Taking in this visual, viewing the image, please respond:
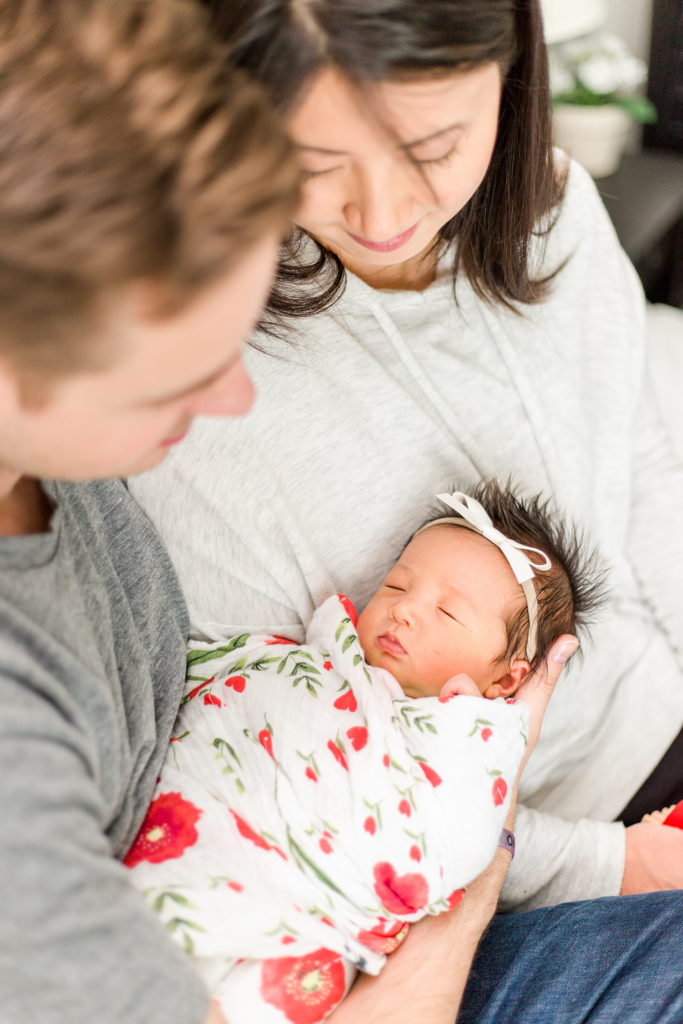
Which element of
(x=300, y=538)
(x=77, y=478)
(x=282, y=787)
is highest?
(x=77, y=478)

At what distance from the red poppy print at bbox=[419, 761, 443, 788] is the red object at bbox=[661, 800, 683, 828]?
19.3 inches

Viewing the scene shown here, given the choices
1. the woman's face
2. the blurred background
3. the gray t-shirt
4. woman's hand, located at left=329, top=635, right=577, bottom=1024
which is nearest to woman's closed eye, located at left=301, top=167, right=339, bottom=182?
the woman's face

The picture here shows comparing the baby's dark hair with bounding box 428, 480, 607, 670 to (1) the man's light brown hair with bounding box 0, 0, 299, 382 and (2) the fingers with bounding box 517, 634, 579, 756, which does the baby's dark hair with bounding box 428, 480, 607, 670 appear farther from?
(1) the man's light brown hair with bounding box 0, 0, 299, 382

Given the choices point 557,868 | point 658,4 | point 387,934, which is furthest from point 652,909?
point 658,4

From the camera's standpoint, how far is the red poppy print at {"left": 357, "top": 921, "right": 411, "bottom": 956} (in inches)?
38.3

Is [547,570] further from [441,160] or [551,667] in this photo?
[441,160]

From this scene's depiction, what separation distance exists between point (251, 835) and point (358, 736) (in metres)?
0.16

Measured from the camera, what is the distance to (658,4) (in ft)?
7.68

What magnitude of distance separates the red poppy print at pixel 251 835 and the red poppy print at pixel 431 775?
191mm

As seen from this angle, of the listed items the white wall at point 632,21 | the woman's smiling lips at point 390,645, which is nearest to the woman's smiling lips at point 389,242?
the woman's smiling lips at point 390,645

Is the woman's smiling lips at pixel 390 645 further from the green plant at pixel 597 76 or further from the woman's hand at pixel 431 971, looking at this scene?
the green plant at pixel 597 76

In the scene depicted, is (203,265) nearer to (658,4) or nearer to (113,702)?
(113,702)

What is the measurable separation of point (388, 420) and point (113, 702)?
589mm

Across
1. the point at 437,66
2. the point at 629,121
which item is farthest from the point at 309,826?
the point at 629,121
